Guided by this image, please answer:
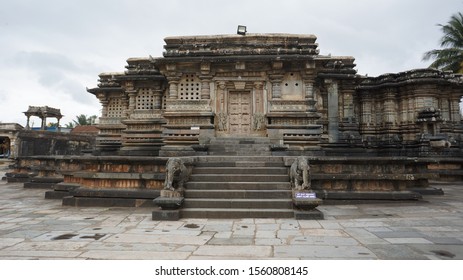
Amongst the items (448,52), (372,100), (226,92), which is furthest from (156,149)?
(448,52)

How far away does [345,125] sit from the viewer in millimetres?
15867

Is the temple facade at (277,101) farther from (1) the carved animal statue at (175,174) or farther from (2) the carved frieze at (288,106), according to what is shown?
(1) the carved animal statue at (175,174)

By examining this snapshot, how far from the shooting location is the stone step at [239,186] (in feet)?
25.1

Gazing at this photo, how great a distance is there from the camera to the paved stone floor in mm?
4242

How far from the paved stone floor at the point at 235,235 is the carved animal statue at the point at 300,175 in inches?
35.0

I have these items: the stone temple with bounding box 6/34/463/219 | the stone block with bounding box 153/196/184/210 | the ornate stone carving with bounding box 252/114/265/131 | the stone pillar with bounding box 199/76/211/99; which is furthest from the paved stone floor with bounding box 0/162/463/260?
the stone pillar with bounding box 199/76/211/99

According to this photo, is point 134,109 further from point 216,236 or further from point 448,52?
point 448,52

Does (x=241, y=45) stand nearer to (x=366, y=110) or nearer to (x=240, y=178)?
(x=240, y=178)

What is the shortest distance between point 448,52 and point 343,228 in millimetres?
25130

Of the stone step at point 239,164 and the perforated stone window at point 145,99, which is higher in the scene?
the perforated stone window at point 145,99

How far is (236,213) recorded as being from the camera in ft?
21.9

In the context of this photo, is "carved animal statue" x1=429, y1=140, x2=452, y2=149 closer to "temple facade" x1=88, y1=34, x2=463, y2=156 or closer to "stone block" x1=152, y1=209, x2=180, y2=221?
"temple facade" x1=88, y1=34, x2=463, y2=156

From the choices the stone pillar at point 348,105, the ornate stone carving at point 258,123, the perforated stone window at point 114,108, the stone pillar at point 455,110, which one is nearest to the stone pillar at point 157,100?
the perforated stone window at point 114,108

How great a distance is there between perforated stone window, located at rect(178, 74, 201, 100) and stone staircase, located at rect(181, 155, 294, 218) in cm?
429
